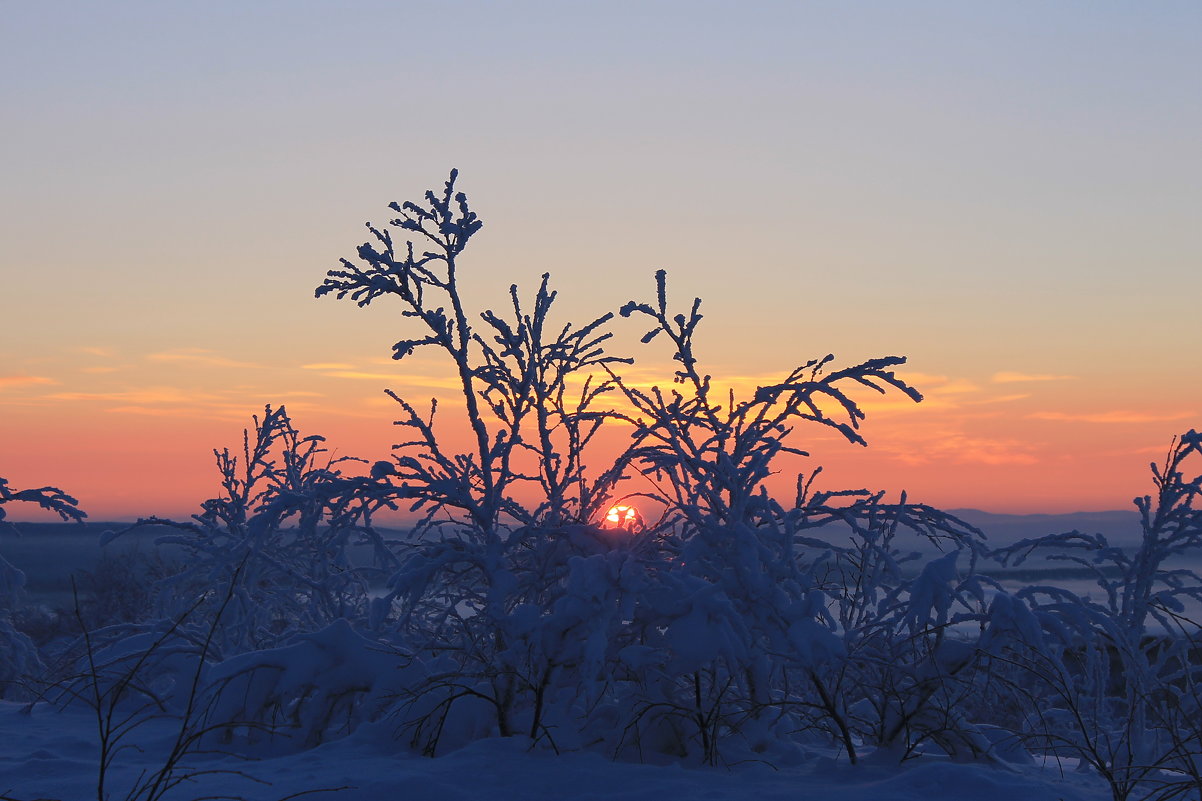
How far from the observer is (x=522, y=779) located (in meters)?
6.14

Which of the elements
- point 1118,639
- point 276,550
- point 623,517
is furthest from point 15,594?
point 1118,639

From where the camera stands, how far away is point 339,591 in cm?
1249

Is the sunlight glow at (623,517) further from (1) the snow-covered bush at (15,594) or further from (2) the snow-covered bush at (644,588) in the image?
(1) the snow-covered bush at (15,594)

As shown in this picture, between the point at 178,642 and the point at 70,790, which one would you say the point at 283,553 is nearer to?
the point at 178,642

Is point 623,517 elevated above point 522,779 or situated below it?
above

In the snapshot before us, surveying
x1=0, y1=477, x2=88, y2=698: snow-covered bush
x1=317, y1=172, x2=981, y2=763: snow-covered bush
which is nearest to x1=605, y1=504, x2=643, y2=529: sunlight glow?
x1=317, y1=172, x2=981, y2=763: snow-covered bush

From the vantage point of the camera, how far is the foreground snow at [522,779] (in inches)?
230

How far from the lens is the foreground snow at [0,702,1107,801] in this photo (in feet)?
19.1

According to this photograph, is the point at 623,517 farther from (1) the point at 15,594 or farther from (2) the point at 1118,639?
(1) the point at 15,594

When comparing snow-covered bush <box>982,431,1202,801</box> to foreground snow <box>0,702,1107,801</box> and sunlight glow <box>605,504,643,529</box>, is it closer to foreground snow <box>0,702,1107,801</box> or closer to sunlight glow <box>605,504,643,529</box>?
foreground snow <box>0,702,1107,801</box>

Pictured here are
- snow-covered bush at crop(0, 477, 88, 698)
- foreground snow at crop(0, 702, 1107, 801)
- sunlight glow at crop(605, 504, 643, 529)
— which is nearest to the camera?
foreground snow at crop(0, 702, 1107, 801)

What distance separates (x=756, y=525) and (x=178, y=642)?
5.67 m

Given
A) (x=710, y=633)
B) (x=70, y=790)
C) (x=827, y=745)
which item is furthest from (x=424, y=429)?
(x=827, y=745)

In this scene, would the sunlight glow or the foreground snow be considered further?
the sunlight glow
